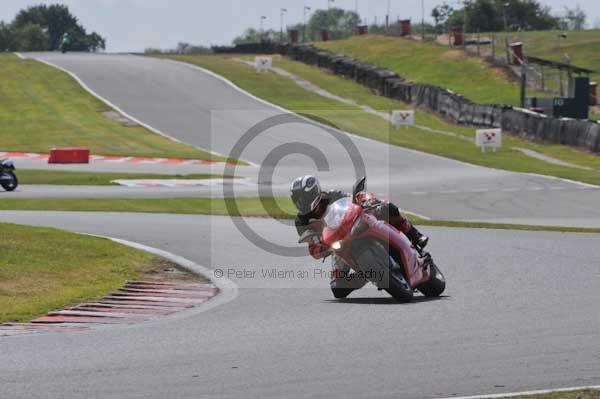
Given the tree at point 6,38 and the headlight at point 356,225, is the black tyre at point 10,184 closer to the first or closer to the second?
the headlight at point 356,225

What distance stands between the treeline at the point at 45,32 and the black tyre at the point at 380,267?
429 feet

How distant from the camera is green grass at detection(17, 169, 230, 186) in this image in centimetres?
3356

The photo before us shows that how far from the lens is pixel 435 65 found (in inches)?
2603

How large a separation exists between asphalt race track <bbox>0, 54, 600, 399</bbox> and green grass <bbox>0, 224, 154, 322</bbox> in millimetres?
1165

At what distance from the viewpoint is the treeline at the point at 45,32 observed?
473ft

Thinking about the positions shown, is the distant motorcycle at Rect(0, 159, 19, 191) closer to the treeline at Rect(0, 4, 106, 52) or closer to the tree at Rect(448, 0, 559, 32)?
the tree at Rect(448, 0, 559, 32)

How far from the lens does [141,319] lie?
1185cm

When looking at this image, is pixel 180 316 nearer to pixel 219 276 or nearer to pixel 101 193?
pixel 219 276

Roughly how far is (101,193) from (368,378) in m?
22.6

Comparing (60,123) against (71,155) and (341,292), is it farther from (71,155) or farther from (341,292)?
(341,292)

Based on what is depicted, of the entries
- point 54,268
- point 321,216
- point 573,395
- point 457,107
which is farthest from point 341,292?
point 457,107

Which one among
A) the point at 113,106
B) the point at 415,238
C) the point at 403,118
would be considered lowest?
the point at 403,118

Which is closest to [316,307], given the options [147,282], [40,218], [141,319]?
[141,319]

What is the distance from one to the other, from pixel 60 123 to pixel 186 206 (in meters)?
25.6
